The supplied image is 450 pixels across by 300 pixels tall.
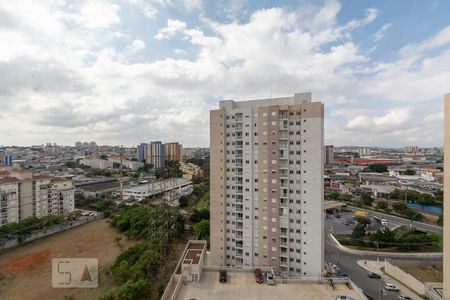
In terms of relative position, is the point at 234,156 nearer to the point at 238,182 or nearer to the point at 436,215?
the point at 238,182

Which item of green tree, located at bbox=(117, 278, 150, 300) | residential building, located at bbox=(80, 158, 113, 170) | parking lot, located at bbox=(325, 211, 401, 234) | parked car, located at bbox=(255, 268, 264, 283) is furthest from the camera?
residential building, located at bbox=(80, 158, 113, 170)

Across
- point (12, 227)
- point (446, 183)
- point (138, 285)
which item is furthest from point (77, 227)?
point (446, 183)

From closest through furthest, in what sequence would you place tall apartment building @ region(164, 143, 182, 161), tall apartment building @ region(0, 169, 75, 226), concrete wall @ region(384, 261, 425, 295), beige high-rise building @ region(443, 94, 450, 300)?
beige high-rise building @ region(443, 94, 450, 300), concrete wall @ region(384, 261, 425, 295), tall apartment building @ region(0, 169, 75, 226), tall apartment building @ region(164, 143, 182, 161)

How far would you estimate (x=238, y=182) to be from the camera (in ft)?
39.7

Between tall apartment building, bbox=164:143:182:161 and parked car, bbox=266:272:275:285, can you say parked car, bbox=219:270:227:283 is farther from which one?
tall apartment building, bbox=164:143:182:161

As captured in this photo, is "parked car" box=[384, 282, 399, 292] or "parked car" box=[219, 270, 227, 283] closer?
"parked car" box=[219, 270, 227, 283]

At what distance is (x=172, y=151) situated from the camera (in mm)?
40219

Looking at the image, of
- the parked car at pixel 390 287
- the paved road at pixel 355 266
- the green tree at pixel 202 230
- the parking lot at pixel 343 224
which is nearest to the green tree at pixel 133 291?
the green tree at pixel 202 230

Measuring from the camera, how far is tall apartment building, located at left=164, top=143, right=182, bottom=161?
39303mm

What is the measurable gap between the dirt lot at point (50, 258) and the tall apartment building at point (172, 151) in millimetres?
18902

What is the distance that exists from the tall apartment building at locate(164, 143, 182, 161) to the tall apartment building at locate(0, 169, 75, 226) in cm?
1724

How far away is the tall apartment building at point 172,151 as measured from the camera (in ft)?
129

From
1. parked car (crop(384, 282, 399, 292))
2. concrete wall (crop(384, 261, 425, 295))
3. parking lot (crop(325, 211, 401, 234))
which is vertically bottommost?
parking lot (crop(325, 211, 401, 234))

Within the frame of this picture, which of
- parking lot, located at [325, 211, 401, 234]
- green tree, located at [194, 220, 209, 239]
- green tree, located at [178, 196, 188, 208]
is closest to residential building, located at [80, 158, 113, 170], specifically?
green tree, located at [178, 196, 188, 208]
